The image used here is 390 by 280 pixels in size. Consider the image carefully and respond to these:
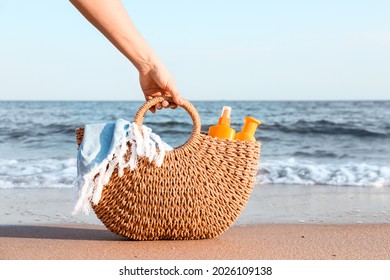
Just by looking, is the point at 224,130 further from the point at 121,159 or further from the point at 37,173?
the point at 37,173

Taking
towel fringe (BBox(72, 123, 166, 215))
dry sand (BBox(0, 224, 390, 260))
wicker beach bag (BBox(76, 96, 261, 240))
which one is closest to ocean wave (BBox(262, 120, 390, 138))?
dry sand (BBox(0, 224, 390, 260))

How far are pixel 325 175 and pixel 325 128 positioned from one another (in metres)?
7.76

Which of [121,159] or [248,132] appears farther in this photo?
[248,132]

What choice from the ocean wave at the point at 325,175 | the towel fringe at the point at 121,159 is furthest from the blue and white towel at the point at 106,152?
the ocean wave at the point at 325,175

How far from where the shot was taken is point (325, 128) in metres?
13.8

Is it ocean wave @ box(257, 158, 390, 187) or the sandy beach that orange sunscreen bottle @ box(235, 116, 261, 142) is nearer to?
the sandy beach

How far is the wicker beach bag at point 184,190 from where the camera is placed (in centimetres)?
292

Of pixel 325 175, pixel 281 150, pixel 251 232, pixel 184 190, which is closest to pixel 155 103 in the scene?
pixel 184 190

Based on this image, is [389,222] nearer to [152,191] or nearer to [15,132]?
[152,191]

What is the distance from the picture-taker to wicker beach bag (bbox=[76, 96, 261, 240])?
2922 millimetres

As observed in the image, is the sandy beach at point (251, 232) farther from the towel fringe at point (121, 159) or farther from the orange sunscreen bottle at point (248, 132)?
the orange sunscreen bottle at point (248, 132)
